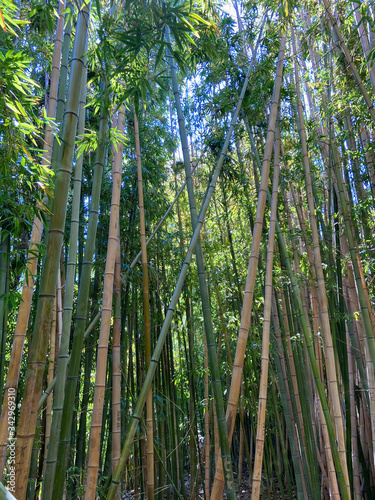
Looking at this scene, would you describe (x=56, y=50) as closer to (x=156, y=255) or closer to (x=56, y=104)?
(x=56, y=104)

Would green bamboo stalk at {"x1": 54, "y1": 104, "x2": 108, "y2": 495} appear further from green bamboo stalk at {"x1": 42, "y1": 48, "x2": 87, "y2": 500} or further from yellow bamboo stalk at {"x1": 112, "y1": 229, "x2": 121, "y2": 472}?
yellow bamboo stalk at {"x1": 112, "y1": 229, "x2": 121, "y2": 472}

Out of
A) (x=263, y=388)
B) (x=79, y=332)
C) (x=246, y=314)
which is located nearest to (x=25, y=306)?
(x=79, y=332)

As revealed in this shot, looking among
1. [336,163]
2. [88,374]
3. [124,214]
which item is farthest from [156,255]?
[336,163]

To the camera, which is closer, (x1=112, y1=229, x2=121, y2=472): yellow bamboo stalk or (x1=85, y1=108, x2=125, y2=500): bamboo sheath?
(x1=85, y1=108, x2=125, y2=500): bamboo sheath

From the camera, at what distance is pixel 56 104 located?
108 inches

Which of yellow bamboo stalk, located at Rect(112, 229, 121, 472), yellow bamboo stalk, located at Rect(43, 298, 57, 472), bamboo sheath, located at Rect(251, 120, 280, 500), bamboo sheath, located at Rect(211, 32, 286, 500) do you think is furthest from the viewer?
yellow bamboo stalk, located at Rect(43, 298, 57, 472)

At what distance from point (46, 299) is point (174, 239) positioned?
12.5 feet

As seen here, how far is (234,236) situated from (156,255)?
1.00 meters

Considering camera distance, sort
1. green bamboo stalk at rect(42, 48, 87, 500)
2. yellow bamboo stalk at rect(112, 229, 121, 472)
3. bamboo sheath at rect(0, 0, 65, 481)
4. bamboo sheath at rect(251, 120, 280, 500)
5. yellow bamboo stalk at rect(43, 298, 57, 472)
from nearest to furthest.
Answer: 1. green bamboo stalk at rect(42, 48, 87, 500)
2. bamboo sheath at rect(0, 0, 65, 481)
3. bamboo sheath at rect(251, 120, 280, 500)
4. yellow bamboo stalk at rect(112, 229, 121, 472)
5. yellow bamboo stalk at rect(43, 298, 57, 472)

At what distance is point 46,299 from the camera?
152 cm

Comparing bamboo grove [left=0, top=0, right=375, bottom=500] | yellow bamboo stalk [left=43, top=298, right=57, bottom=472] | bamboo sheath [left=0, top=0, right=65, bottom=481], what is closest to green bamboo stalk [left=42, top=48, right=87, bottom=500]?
bamboo grove [left=0, top=0, right=375, bottom=500]

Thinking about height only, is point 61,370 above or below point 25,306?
below

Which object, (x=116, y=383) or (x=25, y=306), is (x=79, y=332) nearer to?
(x=25, y=306)

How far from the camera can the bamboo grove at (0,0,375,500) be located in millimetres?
1918
